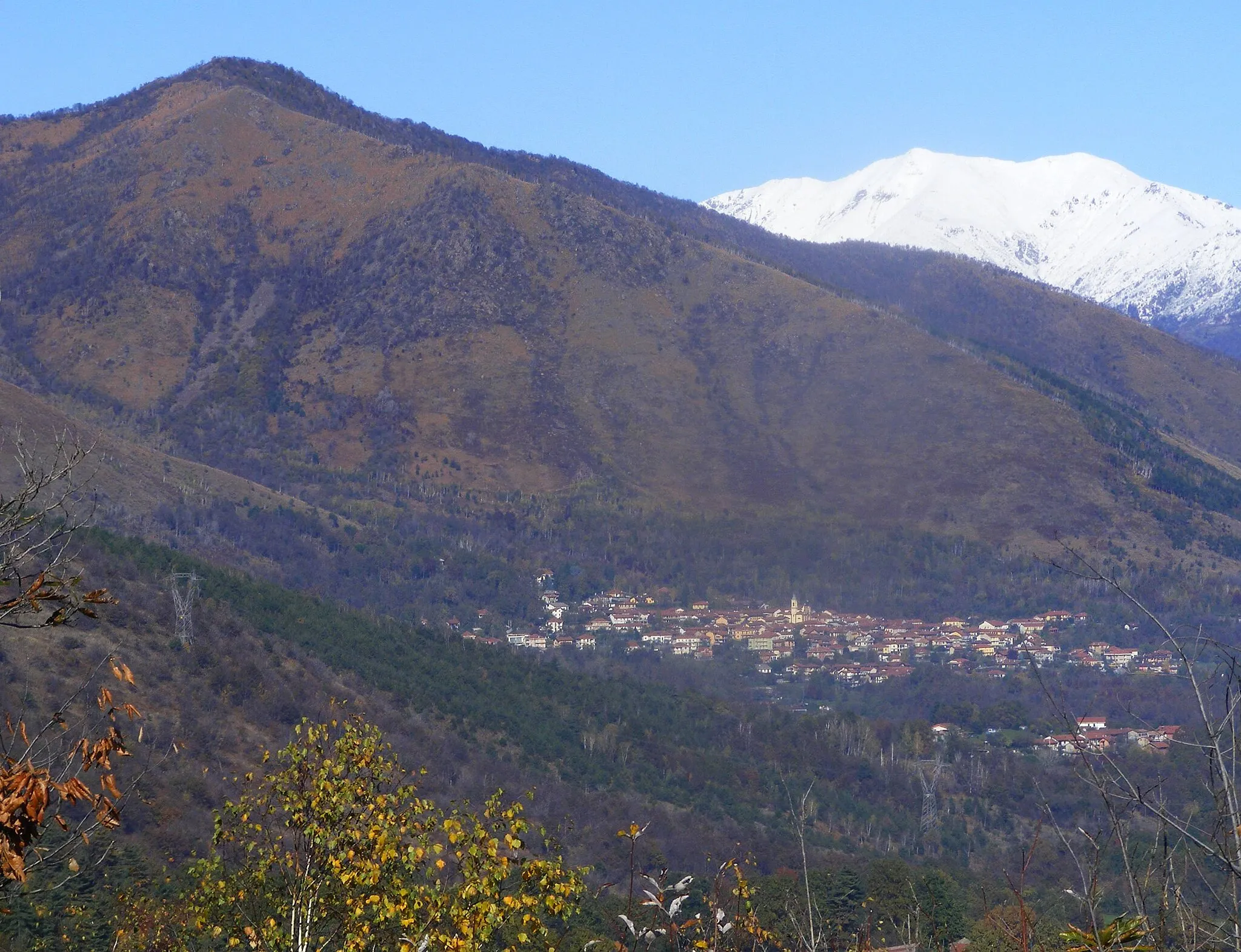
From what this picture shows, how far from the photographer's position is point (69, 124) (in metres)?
156

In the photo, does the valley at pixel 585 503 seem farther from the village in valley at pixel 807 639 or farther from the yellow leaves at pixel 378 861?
the yellow leaves at pixel 378 861

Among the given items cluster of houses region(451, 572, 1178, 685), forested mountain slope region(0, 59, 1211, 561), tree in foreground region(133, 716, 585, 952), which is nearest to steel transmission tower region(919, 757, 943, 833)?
cluster of houses region(451, 572, 1178, 685)

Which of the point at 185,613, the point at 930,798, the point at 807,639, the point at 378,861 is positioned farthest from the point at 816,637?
the point at 378,861

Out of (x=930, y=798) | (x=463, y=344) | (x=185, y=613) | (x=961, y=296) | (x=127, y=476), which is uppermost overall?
(x=961, y=296)

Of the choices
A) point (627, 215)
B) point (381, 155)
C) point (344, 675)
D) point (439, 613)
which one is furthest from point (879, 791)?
point (381, 155)

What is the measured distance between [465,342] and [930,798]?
8145cm

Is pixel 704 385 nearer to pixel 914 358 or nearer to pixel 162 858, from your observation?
pixel 914 358

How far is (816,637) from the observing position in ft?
300

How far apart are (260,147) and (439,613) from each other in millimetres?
79790

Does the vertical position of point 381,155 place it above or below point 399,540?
above

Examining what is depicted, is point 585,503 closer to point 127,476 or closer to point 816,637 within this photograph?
point 816,637

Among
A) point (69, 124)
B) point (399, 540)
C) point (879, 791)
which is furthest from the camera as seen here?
point (69, 124)

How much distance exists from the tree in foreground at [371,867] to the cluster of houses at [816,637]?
225ft

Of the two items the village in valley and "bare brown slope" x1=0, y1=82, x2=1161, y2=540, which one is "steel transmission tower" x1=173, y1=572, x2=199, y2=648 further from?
"bare brown slope" x1=0, y1=82, x2=1161, y2=540
